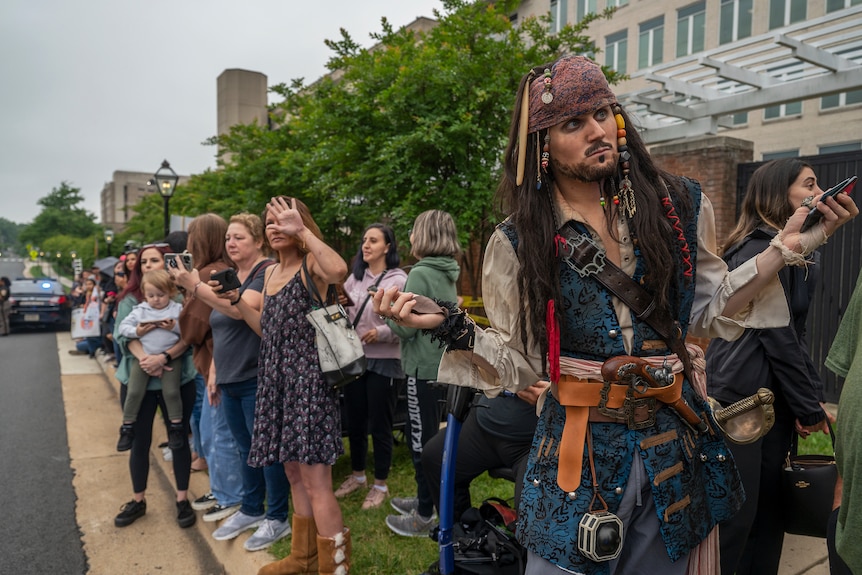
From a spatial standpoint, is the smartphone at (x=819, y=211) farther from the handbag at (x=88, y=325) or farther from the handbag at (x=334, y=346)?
the handbag at (x=88, y=325)

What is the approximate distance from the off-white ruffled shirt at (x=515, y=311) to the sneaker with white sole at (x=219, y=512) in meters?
3.11

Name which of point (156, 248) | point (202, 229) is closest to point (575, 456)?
point (202, 229)

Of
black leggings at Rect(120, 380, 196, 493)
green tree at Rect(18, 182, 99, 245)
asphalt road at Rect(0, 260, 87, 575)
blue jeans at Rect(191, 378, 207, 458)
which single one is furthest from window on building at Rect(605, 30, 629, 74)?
green tree at Rect(18, 182, 99, 245)

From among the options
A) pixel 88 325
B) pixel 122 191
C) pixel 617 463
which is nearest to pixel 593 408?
pixel 617 463

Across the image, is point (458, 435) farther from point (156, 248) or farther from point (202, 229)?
point (156, 248)

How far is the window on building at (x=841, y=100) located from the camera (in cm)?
1727

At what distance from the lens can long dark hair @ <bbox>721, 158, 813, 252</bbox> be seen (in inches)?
103

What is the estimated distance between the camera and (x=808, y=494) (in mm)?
2596

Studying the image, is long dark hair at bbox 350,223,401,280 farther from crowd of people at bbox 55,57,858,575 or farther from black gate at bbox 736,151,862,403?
black gate at bbox 736,151,862,403

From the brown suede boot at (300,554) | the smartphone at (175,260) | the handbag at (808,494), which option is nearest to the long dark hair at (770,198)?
the handbag at (808,494)

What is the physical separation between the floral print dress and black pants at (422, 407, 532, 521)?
0.59 metres

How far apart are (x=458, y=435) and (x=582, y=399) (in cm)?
114

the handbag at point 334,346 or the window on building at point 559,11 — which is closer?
the handbag at point 334,346

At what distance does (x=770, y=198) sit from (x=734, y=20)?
2000 centimetres
